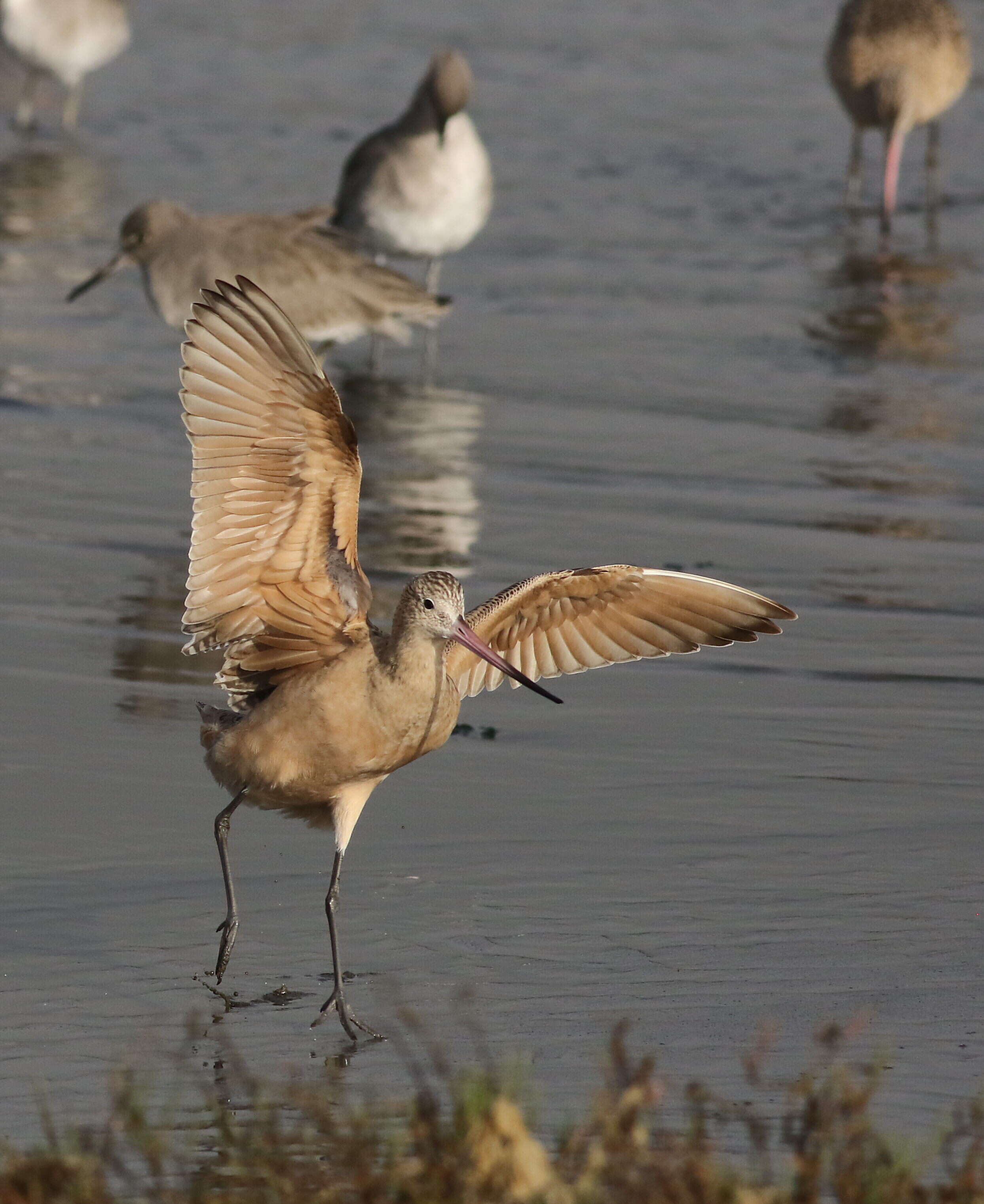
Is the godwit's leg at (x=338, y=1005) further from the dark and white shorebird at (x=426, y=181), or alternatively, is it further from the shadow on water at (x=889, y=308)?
the dark and white shorebird at (x=426, y=181)

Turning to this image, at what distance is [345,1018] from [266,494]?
1.34 meters

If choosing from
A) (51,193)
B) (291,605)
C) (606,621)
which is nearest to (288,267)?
(51,193)

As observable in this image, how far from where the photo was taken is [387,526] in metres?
8.66

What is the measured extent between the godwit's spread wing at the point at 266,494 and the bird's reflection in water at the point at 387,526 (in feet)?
3.82

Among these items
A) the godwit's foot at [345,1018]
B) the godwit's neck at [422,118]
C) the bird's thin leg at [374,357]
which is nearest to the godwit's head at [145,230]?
the bird's thin leg at [374,357]

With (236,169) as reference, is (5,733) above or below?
below

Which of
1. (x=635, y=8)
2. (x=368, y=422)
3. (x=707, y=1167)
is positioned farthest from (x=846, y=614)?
(x=635, y=8)

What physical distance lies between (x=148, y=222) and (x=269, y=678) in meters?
6.13

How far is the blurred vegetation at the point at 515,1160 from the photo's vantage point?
3.24 m

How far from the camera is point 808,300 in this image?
13.2m

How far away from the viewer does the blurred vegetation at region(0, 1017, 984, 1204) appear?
128 inches

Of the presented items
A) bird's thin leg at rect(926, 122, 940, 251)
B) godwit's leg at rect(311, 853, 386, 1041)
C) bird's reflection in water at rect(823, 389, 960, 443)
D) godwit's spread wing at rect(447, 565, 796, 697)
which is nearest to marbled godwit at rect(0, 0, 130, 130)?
bird's thin leg at rect(926, 122, 940, 251)

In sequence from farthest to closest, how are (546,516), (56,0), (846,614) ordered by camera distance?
(56,0)
(546,516)
(846,614)

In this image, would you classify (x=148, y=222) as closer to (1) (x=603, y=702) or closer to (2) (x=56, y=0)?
(1) (x=603, y=702)
